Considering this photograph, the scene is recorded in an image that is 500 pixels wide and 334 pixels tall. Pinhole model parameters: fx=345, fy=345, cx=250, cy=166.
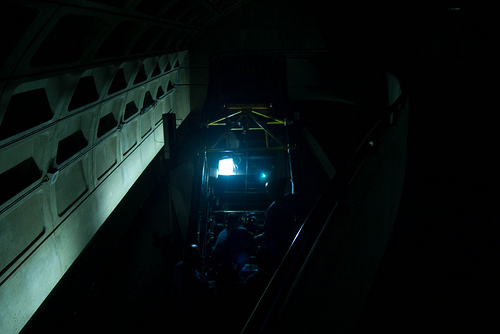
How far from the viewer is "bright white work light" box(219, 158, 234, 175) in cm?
888

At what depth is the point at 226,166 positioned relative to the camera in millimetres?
8938

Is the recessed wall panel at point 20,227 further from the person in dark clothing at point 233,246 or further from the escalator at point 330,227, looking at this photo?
the person in dark clothing at point 233,246

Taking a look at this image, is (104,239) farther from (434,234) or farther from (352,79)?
(352,79)

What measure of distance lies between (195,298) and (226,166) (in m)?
5.08

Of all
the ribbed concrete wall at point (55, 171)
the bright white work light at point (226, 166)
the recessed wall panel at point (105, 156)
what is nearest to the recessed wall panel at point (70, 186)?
the ribbed concrete wall at point (55, 171)

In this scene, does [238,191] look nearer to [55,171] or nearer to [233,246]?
[233,246]

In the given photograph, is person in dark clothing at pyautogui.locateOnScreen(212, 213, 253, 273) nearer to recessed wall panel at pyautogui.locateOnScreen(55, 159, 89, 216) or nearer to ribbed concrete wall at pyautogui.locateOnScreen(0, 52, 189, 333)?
ribbed concrete wall at pyautogui.locateOnScreen(0, 52, 189, 333)

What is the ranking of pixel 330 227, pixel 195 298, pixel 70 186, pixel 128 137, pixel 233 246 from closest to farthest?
1. pixel 330 227
2. pixel 195 298
3. pixel 233 246
4. pixel 70 186
5. pixel 128 137

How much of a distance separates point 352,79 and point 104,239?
452 inches

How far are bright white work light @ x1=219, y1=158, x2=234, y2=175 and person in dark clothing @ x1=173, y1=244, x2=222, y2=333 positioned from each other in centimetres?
478

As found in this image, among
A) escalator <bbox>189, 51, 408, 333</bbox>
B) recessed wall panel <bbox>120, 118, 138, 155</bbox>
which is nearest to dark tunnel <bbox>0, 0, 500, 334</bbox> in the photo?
escalator <bbox>189, 51, 408, 333</bbox>

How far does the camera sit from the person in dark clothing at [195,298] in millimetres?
4098

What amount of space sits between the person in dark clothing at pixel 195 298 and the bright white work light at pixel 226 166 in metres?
4.78

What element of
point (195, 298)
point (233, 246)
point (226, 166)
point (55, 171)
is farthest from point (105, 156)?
point (195, 298)
